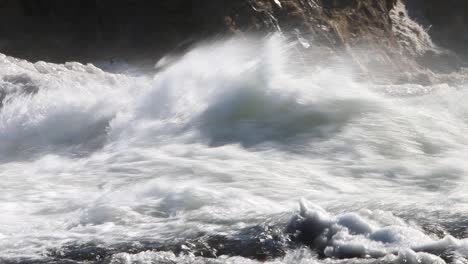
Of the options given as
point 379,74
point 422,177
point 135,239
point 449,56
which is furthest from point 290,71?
point 135,239

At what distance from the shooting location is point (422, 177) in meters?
6.37

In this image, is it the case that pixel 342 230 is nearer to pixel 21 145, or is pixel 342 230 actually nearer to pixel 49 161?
pixel 49 161

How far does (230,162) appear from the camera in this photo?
264 inches

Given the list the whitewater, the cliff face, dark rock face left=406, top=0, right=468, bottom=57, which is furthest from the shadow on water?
dark rock face left=406, top=0, right=468, bottom=57

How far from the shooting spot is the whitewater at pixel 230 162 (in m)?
A: 4.87

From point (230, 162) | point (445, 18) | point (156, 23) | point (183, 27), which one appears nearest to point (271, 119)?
point (230, 162)

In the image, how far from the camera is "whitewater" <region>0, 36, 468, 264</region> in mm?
4871

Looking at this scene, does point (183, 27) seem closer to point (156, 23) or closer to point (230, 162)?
point (156, 23)

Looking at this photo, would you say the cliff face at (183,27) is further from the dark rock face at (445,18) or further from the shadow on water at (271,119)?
the shadow on water at (271,119)

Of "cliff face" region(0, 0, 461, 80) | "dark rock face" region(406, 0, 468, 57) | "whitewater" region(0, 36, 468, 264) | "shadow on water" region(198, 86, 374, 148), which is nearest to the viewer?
"whitewater" region(0, 36, 468, 264)

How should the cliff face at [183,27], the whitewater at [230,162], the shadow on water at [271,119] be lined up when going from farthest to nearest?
the cliff face at [183,27] < the shadow on water at [271,119] < the whitewater at [230,162]

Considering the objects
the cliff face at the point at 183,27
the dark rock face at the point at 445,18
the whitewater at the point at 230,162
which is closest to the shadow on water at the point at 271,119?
the whitewater at the point at 230,162

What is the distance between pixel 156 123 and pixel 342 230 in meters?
3.29

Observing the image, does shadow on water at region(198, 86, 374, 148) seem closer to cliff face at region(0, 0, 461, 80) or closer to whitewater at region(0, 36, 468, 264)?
whitewater at region(0, 36, 468, 264)
